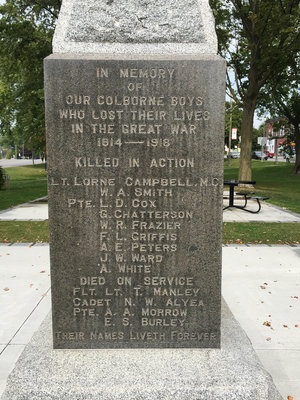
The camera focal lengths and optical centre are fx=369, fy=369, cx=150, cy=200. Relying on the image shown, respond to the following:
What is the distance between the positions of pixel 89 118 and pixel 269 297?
3.89 m

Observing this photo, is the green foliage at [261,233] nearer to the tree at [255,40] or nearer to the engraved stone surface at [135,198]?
the engraved stone surface at [135,198]

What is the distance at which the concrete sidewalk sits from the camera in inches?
147

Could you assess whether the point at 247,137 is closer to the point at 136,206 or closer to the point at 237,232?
the point at 237,232

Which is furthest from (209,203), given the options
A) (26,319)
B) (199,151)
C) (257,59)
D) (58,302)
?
(257,59)

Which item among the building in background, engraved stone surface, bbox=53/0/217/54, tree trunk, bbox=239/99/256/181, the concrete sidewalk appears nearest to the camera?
Result: engraved stone surface, bbox=53/0/217/54

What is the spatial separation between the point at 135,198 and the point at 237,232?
7.40 m

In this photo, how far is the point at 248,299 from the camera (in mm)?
5219

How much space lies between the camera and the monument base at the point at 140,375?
2496 millimetres

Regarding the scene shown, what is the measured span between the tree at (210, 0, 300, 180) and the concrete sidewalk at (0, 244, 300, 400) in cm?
1383

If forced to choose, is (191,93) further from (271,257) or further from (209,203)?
(271,257)

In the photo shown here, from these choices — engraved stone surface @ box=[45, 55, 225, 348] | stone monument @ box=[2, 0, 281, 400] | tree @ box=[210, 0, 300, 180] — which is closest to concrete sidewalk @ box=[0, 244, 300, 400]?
stone monument @ box=[2, 0, 281, 400]

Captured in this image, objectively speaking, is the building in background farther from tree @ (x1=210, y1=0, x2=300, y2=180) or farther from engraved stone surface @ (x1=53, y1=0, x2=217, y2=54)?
engraved stone surface @ (x1=53, y1=0, x2=217, y2=54)

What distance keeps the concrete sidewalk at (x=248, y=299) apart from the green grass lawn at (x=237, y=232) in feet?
2.34

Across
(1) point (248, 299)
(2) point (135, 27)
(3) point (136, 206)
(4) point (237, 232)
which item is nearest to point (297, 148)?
(4) point (237, 232)
